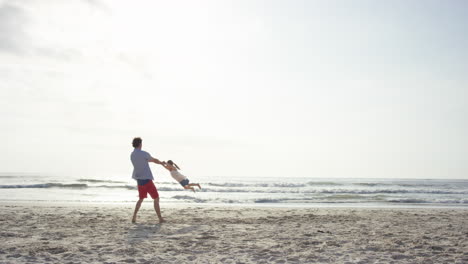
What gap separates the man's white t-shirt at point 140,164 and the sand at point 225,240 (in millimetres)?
1083

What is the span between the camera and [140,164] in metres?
7.92

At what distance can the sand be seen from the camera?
4.97 m

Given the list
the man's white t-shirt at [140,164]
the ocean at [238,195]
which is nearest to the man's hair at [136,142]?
the man's white t-shirt at [140,164]

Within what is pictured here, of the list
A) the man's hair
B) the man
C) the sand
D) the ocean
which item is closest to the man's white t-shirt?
the man

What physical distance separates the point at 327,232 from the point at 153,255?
3.67 meters

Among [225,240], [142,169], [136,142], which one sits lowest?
[225,240]

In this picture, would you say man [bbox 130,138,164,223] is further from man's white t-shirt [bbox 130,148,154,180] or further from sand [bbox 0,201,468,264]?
sand [bbox 0,201,468,264]

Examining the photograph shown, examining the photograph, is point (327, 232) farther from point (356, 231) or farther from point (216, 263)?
point (216, 263)

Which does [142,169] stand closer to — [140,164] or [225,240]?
[140,164]

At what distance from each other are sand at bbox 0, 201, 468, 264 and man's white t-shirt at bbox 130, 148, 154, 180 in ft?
3.55

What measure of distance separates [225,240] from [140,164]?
2.86 metres

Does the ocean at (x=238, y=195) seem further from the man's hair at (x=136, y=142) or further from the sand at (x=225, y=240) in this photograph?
the man's hair at (x=136, y=142)

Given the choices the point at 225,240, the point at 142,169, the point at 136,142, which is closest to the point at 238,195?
the point at 142,169

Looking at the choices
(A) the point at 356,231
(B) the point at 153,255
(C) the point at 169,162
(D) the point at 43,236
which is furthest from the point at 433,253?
(D) the point at 43,236
